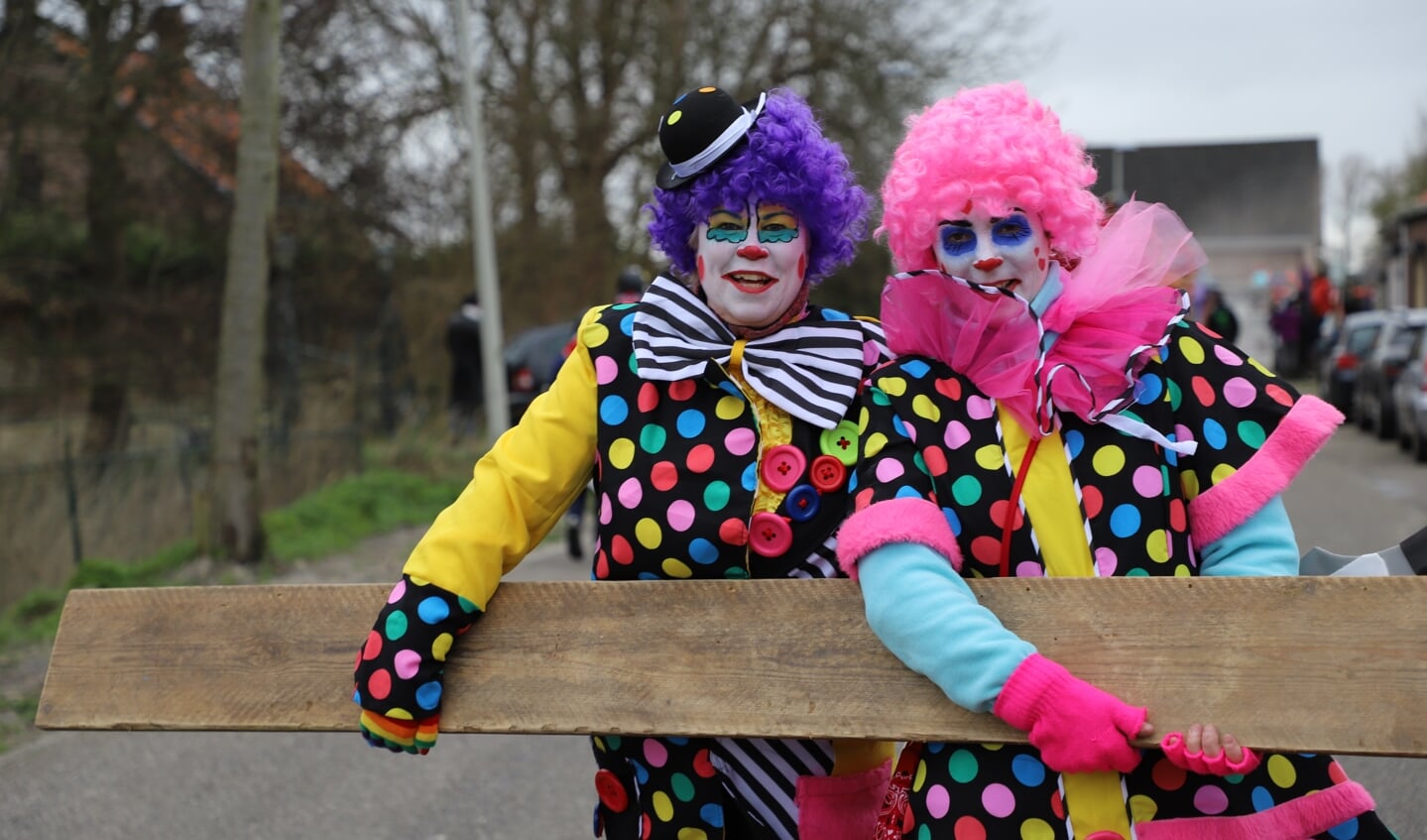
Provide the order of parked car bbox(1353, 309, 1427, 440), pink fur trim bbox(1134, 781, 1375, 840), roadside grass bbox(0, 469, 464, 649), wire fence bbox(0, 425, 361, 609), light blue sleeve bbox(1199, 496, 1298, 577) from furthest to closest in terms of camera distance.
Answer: parked car bbox(1353, 309, 1427, 440) < wire fence bbox(0, 425, 361, 609) < roadside grass bbox(0, 469, 464, 649) < light blue sleeve bbox(1199, 496, 1298, 577) < pink fur trim bbox(1134, 781, 1375, 840)

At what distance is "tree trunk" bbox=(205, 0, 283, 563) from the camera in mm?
8953

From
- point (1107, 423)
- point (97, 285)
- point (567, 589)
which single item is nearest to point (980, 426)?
point (1107, 423)

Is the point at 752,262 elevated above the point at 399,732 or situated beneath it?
elevated above

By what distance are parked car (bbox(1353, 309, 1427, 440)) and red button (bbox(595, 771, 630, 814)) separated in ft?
48.6

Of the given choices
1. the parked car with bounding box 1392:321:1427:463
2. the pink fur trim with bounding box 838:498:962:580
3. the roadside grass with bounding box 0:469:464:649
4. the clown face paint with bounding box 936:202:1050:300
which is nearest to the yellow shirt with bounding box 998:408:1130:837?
the pink fur trim with bounding box 838:498:962:580

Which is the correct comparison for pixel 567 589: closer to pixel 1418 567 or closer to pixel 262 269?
pixel 1418 567

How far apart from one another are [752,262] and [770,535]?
49cm

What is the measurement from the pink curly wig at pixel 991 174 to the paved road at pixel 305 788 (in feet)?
8.93

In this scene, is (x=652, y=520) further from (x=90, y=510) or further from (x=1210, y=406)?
(x=90, y=510)

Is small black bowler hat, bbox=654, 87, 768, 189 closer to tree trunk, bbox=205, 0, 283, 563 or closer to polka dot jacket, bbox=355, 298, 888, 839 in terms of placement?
polka dot jacket, bbox=355, 298, 888, 839

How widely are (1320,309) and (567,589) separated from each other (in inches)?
1129

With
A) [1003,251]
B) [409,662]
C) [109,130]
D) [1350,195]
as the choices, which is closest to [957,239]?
[1003,251]

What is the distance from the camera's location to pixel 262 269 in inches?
361

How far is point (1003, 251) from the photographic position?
2.29 meters
